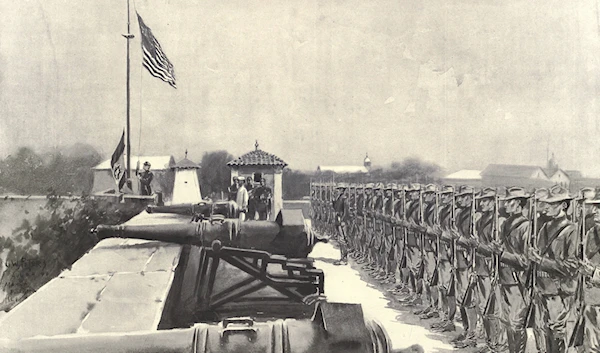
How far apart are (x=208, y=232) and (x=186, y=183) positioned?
3.11 metres

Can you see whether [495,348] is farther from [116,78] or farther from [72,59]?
[72,59]

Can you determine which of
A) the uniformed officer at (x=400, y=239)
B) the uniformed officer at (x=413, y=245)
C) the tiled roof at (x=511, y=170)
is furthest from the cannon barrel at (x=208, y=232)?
the uniformed officer at (x=400, y=239)

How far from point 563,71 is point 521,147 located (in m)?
0.92

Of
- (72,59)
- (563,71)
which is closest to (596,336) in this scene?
(563,71)

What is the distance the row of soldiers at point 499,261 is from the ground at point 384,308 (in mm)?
159

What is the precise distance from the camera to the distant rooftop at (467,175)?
19.1 feet

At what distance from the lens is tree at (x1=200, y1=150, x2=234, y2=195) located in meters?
5.77

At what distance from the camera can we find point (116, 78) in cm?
514

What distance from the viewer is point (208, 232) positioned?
3.50 metres

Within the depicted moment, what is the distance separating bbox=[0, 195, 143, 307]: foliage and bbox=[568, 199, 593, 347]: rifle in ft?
14.7

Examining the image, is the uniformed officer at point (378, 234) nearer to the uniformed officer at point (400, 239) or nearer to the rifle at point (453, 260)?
the uniformed officer at point (400, 239)

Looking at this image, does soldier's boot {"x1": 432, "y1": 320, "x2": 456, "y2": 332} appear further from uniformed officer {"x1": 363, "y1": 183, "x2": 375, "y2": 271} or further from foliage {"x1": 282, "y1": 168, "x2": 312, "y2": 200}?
uniformed officer {"x1": 363, "y1": 183, "x2": 375, "y2": 271}

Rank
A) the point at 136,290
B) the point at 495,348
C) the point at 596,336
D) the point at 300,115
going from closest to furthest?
the point at 136,290 < the point at 596,336 < the point at 495,348 < the point at 300,115

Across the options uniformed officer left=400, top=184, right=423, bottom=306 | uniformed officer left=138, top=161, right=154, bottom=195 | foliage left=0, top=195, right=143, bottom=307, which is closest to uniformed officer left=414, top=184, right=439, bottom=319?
uniformed officer left=400, top=184, right=423, bottom=306
